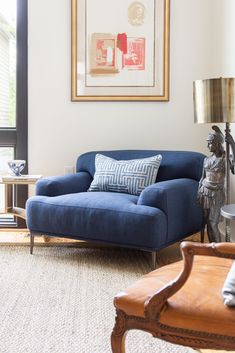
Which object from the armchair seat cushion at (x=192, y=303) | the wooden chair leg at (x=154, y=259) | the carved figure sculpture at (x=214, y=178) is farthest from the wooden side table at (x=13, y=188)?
the armchair seat cushion at (x=192, y=303)

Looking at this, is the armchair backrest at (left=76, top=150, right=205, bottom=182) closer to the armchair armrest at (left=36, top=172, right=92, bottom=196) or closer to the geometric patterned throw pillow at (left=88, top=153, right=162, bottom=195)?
the geometric patterned throw pillow at (left=88, top=153, right=162, bottom=195)

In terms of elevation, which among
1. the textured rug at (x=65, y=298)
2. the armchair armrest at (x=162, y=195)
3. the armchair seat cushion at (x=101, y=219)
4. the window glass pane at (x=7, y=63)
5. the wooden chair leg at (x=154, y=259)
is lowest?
the textured rug at (x=65, y=298)

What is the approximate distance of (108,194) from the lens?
3.11 meters

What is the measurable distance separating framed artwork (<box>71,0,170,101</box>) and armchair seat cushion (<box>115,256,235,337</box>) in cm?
251

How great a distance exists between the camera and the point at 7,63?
153 inches

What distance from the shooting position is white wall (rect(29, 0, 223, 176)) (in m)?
3.78

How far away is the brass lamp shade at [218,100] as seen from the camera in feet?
8.30

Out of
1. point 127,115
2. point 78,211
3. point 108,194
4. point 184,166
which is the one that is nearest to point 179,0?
point 127,115

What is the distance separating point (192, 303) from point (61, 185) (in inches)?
83.4

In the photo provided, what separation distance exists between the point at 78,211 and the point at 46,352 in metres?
1.23

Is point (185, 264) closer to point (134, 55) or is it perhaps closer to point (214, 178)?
point (214, 178)

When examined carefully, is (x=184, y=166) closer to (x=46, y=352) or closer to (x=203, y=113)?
(x=203, y=113)

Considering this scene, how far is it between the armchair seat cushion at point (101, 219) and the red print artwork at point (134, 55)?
1.24 meters

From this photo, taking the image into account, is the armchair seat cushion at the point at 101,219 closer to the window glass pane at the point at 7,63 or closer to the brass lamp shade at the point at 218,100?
the brass lamp shade at the point at 218,100
